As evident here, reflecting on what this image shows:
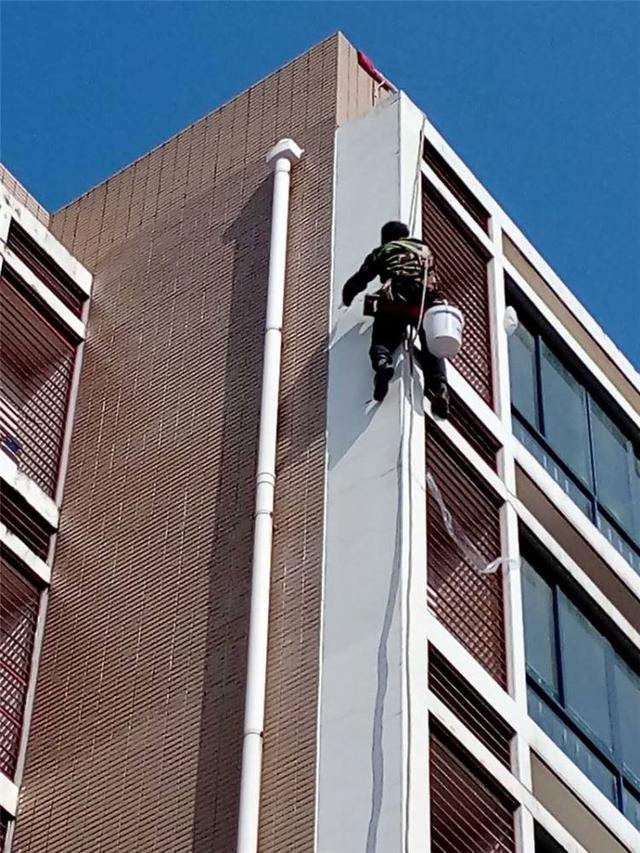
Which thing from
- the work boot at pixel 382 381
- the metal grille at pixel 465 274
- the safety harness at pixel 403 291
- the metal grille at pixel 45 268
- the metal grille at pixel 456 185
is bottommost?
the work boot at pixel 382 381

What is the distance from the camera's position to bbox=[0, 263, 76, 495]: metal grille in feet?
61.6

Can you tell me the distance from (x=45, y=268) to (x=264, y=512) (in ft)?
16.0

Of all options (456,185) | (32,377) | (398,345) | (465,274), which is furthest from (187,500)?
(456,185)

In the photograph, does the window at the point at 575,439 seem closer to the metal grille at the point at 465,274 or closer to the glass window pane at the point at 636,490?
the glass window pane at the point at 636,490

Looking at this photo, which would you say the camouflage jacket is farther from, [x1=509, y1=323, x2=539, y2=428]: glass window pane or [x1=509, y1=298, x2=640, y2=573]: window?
[x1=509, y1=298, x2=640, y2=573]: window

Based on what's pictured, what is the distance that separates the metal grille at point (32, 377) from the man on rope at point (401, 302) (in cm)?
355

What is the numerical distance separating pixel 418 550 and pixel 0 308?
19.1 ft

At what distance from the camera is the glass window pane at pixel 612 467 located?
19.9 meters

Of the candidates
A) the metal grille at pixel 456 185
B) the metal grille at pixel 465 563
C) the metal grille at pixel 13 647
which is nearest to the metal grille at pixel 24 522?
the metal grille at pixel 13 647

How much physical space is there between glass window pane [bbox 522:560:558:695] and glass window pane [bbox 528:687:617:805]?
9.0 inches

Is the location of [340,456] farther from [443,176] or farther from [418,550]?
[443,176]

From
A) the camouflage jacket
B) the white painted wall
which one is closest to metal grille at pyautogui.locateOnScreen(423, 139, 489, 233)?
the white painted wall

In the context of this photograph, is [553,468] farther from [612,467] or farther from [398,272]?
[398,272]

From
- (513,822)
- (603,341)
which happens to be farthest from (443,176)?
(513,822)
